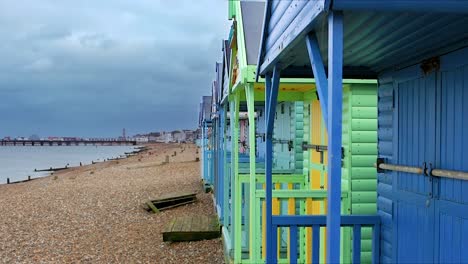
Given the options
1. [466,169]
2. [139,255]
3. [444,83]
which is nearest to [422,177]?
[466,169]

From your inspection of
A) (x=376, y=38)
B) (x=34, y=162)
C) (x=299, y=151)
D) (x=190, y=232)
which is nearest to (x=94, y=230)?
(x=190, y=232)

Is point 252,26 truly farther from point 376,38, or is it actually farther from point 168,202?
point 168,202

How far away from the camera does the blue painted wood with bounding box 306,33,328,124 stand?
2258 mm

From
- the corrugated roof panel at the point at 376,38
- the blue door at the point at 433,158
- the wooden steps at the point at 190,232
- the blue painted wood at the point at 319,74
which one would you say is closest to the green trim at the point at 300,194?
the blue door at the point at 433,158

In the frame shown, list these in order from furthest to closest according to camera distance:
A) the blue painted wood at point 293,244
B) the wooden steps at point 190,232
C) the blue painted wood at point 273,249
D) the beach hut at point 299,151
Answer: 1. the wooden steps at point 190,232
2. the beach hut at point 299,151
3. the blue painted wood at point 293,244
4. the blue painted wood at point 273,249

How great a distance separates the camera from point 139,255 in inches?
353

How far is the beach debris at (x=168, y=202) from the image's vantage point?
13625 mm

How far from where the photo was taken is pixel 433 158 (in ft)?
11.6

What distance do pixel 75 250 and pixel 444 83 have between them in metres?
8.55

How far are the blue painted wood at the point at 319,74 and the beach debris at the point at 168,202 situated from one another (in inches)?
454

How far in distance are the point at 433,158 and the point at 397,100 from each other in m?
0.79

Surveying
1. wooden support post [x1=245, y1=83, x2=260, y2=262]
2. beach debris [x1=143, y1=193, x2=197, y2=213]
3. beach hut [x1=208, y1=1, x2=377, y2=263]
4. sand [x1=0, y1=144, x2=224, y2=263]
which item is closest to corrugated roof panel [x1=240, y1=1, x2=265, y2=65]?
beach hut [x1=208, y1=1, x2=377, y2=263]

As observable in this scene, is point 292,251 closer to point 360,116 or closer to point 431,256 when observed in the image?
point 431,256

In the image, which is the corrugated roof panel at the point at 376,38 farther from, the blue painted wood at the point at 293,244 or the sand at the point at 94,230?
the sand at the point at 94,230
